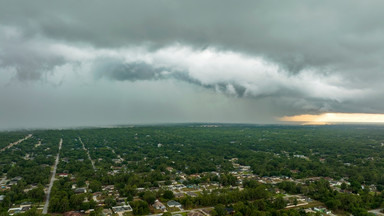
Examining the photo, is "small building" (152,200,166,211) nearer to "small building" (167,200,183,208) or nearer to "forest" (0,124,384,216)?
"forest" (0,124,384,216)

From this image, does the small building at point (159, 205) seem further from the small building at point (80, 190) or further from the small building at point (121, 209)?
the small building at point (80, 190)

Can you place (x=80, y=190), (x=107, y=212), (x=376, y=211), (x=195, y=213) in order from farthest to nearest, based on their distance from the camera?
(x=80, y=190) → (x=376, y=211) → (x=195, y=213) → (x=107, y=212)

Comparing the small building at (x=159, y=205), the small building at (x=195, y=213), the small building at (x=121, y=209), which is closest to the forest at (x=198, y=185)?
the small building at (x=121, y=209)

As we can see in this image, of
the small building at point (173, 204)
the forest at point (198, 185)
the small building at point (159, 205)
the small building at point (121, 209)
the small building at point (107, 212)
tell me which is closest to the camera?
the small building at point (107, 212)

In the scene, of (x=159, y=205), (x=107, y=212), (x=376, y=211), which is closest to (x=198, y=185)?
(x=159, y=205)

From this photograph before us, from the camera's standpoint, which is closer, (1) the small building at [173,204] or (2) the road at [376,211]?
(2) the road at [376,211]

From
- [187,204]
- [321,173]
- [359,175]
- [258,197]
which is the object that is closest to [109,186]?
[187,204]

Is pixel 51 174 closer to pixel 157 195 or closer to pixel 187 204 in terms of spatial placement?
pixel 157 195

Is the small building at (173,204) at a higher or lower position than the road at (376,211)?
higher

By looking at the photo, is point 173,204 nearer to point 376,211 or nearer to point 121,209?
point 121,209

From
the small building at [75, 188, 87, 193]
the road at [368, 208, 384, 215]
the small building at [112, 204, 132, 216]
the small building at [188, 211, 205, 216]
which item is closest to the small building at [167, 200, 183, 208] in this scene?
the small building at [188, 211, 205, 216]

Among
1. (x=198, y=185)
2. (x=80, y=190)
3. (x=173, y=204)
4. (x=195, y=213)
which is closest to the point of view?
(x=195, y=213)
